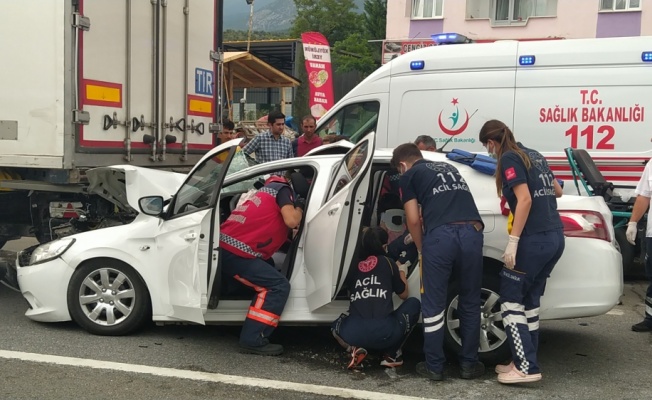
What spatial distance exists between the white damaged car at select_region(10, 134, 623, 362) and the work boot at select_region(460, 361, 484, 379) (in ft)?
0.59

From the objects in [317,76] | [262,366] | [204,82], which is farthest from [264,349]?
[317,76]

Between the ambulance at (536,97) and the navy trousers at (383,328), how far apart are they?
3.67 m

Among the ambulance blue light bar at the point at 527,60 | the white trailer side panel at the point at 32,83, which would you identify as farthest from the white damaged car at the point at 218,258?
the ambulance blue light bar at the point at 527,60

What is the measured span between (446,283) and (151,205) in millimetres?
2258

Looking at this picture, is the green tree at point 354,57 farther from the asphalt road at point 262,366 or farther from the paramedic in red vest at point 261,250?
the paramedic in red vest at point 261,250

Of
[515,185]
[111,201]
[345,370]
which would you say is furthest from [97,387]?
[515,185]

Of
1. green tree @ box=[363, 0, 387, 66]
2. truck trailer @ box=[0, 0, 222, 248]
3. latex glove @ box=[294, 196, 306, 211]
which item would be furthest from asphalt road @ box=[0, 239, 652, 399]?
green tree @ box=[363, 0, 387, 66]

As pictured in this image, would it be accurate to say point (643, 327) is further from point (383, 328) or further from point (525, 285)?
point (383, 328)

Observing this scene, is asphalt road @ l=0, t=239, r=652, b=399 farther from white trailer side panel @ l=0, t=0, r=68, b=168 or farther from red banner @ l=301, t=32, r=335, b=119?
red banner @ l=301, t=32, r=335, b=119

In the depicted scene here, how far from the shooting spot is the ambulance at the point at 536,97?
7.58m

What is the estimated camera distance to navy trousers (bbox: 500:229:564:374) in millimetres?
4430

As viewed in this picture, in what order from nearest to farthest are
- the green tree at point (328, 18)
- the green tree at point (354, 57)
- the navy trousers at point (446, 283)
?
1. the navy trousers at point (446, 283)
2. the green tree at point (354, 57)
3. the green tree at point (328, 18)

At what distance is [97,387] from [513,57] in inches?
226

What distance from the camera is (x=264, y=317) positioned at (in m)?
4.95
